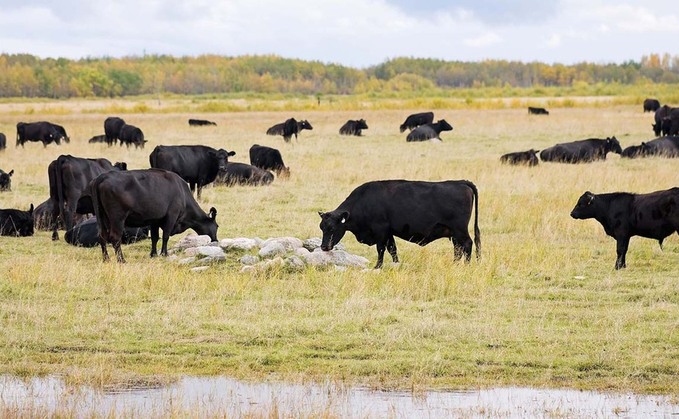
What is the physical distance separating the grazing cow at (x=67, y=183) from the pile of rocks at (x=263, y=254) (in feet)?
8.52

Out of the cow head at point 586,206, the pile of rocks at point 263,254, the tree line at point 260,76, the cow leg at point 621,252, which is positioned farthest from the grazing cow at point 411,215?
the tree line at point 260,76

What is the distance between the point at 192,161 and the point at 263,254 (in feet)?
23.1

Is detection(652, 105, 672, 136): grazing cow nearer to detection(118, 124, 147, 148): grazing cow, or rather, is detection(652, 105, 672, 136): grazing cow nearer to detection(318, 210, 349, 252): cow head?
detection(118, 124, 147, 148): grazing cow

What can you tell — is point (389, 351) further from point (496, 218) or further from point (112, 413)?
point (496, 218)

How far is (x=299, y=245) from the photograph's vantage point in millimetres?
13578

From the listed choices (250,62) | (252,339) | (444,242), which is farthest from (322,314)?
(250,62)

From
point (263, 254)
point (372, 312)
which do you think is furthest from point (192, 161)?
point (372, 312)

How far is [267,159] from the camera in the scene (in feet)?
80.4

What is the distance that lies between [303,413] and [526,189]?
13.9 metres

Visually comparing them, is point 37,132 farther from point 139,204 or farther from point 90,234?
point 139,204

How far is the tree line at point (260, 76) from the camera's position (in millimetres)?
133250

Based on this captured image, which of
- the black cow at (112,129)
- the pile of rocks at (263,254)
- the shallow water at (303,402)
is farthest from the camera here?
the black cow at (112,129)

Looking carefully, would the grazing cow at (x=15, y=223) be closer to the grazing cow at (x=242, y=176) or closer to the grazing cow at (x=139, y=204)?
the grazing cow at (x=139, y=204)

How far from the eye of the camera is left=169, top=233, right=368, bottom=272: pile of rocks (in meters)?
12.4
